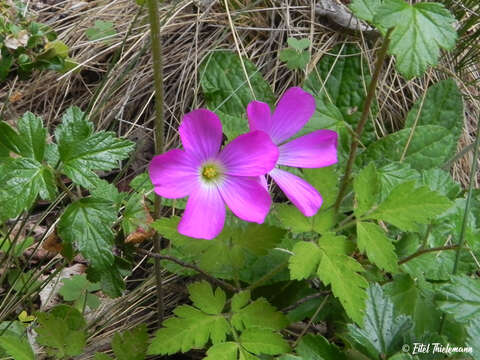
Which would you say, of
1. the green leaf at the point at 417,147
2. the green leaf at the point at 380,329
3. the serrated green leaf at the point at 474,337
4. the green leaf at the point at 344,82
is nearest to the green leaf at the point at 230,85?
the green leaf at the point at 344,82

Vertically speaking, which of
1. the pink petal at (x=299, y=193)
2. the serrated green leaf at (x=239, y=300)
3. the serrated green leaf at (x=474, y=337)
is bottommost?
the serrated green leaf at (x=239, y=300)

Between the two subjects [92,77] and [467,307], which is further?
[92,77]

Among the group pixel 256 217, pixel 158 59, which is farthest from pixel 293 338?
pixel 158 59

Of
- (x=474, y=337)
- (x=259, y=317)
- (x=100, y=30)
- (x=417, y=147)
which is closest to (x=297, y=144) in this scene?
(x=259, y=317)

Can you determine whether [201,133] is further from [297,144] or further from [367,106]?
[367,106]

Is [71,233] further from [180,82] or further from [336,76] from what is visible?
[336,76]

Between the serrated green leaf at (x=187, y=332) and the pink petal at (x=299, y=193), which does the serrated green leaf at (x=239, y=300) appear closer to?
the serrated green leaf at (x=187, y=332)
